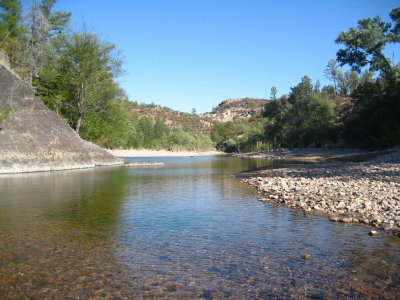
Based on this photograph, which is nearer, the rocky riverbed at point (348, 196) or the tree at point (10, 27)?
the rocky riverbed at point (348, 196)

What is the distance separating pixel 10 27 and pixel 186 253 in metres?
47.9

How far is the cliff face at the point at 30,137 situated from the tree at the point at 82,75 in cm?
1049

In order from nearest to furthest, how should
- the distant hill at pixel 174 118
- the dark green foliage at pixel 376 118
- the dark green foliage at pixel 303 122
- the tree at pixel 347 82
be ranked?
the dark green foliage at pixel 376 118, the dark green foliage at pixel 303 122, the tree at pixel 347 82, the distant hill at pixel 174 118

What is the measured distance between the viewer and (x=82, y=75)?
4231cm

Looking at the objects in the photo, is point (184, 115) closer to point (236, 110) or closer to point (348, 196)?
point (236, 110)

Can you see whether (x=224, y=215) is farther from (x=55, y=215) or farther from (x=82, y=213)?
(x=55, y=215)

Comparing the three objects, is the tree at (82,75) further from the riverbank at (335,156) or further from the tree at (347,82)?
the tree at (347,82)

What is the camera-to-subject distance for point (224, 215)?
37.7 ft

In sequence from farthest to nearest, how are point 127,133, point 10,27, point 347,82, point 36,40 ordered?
point 347,82
point 127,133
point 36,40
point 10,27

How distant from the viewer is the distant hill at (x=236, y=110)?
549ft

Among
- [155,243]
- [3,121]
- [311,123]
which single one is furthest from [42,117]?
[311,123]

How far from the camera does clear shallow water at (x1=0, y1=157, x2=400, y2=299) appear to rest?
5.80 metres

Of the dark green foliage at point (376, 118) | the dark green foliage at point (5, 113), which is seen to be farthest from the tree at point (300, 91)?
the dark green foliage at point (5, 113)

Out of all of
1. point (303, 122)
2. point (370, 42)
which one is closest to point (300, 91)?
point (303, 122)
